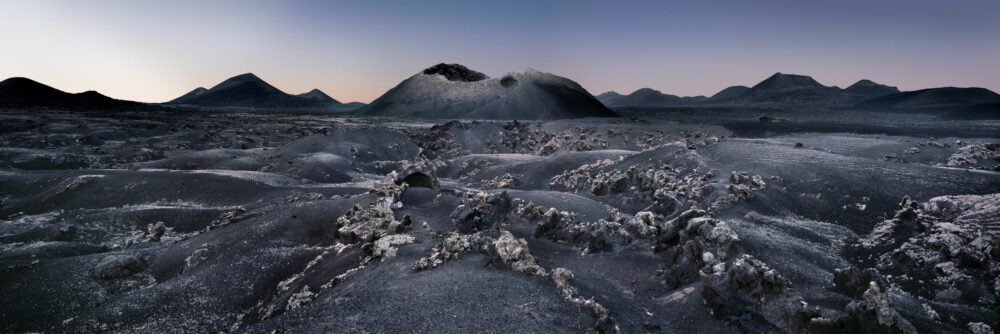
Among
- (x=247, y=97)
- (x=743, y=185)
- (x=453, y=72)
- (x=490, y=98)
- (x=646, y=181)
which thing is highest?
(x=453, y=72)

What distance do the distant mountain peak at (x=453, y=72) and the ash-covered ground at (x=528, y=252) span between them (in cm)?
5310

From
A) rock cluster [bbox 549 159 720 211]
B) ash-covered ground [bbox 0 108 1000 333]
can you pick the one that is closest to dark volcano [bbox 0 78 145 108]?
ash-covered ground [bbox 0 108 1000 333]

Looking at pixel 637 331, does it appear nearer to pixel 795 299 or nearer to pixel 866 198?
pixel 795 299

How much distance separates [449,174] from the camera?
45.7 ft

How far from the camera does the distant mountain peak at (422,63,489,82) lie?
6088 cm

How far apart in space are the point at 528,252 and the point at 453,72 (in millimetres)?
60068

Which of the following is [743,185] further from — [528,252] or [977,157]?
[977,157]

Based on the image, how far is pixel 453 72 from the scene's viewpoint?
203ft

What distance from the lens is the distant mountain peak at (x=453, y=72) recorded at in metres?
60.9

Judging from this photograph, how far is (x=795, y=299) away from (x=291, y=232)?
554 cm

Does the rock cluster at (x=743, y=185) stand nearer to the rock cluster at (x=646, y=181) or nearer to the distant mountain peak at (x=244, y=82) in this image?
the rock cluster at (x=646, y=181)

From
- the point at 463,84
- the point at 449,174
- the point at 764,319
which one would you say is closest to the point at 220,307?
the point at 764,319

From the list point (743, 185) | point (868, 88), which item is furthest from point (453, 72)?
point (868, 88)

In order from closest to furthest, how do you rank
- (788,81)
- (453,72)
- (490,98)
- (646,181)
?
(646,181), (490,98), (453,72), (788,81)
